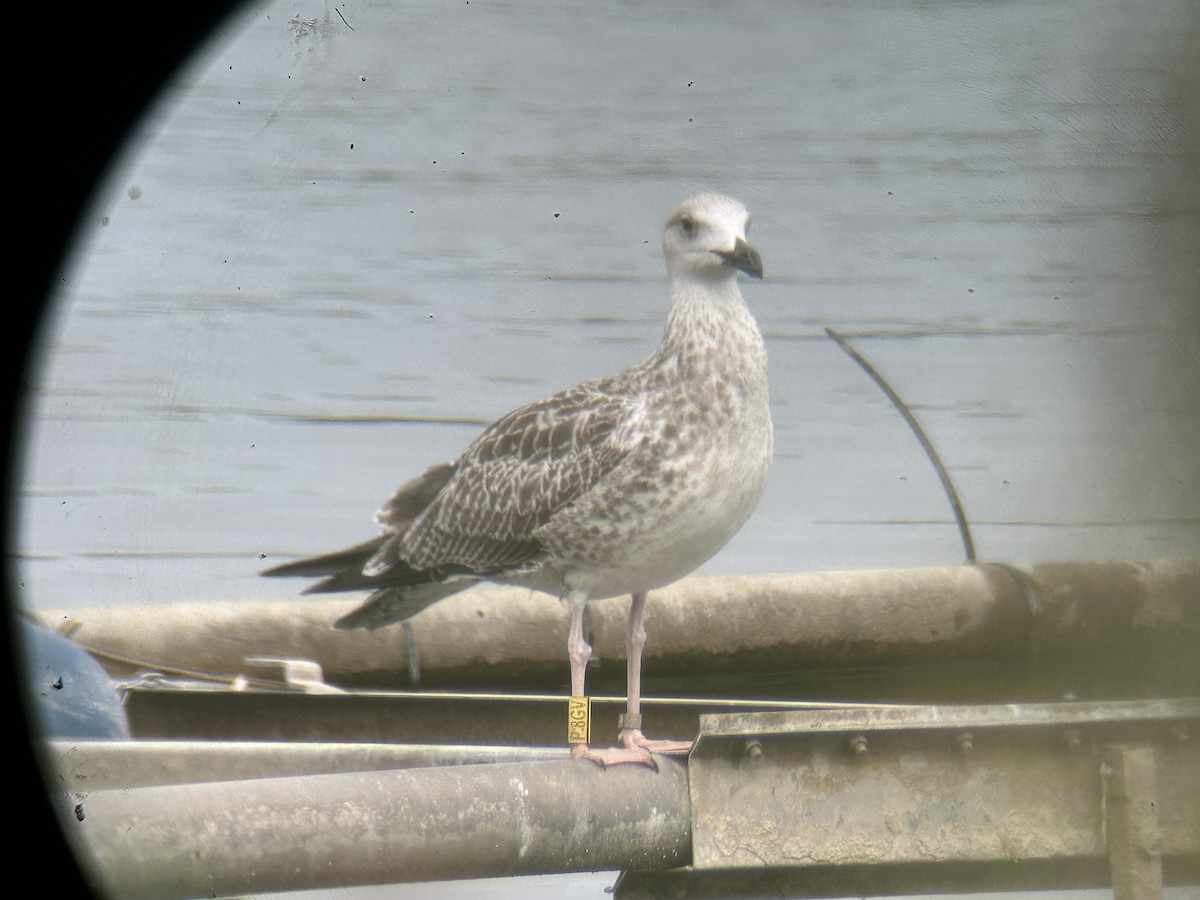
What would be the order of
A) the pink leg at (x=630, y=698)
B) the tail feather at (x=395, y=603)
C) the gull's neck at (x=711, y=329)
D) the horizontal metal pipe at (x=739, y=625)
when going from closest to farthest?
the pink leg at (x=630, y=698) → the gull's neck at (x=711, y=329) → the tail feather at (x=395, y=603) → the horizontal metal pipe at (x=739, y=625)

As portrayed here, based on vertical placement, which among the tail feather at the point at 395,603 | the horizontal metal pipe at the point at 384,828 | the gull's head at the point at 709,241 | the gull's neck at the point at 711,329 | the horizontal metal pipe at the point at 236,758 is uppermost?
the gull's head at the point at 709,241

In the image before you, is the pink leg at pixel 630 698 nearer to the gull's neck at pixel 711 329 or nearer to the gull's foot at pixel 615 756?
the gull's foot at pixel 615 756

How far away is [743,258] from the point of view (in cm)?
231

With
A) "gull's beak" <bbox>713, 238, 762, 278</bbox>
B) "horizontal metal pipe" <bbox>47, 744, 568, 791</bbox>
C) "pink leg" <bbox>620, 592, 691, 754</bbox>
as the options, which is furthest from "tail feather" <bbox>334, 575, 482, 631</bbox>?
"gull's beak" <bbox>713, 238, 762, 278</bbox>

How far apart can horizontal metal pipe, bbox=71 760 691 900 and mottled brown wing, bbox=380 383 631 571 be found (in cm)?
55

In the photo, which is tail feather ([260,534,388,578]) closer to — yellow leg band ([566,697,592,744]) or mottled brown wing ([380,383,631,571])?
mottled brown wing ([380,383,631,571])

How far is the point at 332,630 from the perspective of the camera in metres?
3.85

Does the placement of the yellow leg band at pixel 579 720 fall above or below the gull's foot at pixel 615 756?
above

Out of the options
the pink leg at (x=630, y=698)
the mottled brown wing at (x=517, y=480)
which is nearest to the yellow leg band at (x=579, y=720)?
the pink leg at (x=630, y=698)

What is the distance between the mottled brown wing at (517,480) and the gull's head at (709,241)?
0.89 feet

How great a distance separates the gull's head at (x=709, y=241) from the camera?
7.66 ft

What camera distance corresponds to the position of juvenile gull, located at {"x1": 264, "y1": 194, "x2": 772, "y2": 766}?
237 centimetres

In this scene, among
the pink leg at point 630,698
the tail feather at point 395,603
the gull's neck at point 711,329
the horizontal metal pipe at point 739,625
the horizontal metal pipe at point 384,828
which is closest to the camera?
the horizontal metal pipe at point 384,828

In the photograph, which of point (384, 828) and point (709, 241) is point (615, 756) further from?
point (709, 241)
